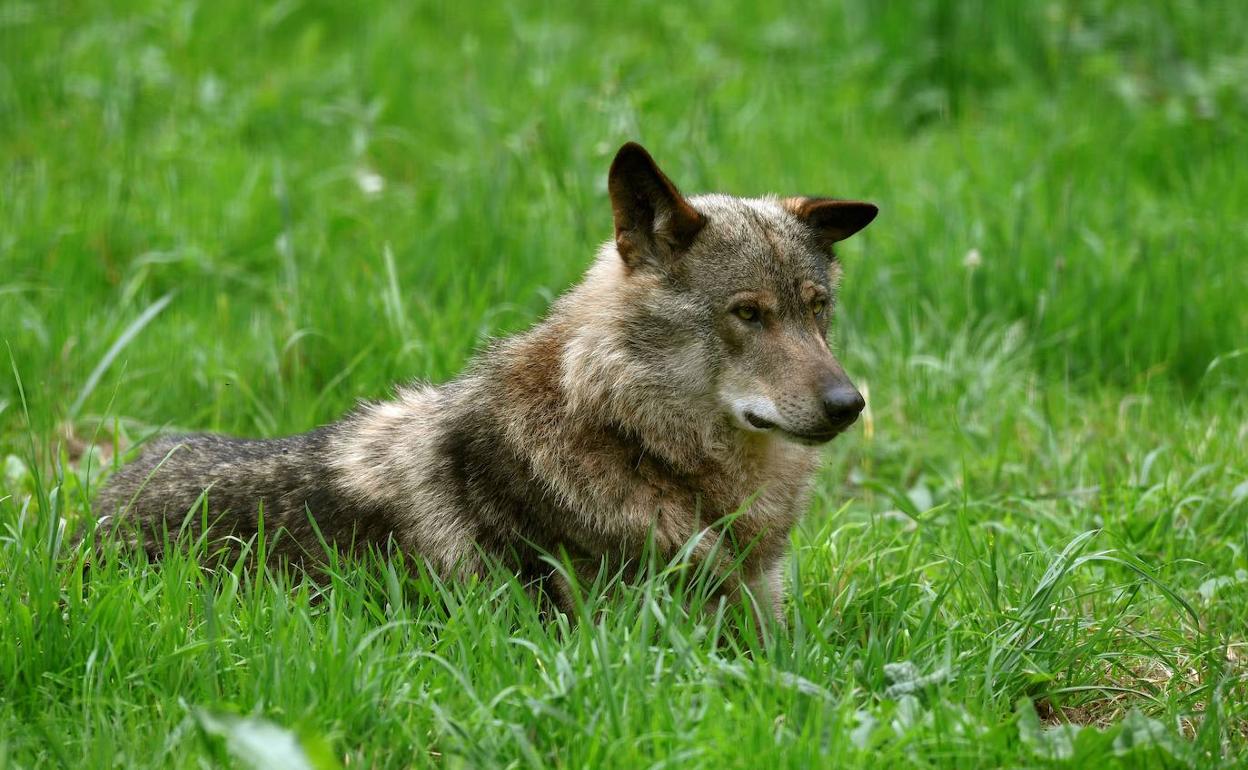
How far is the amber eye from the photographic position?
4.12m

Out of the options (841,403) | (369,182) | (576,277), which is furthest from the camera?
(369,182)

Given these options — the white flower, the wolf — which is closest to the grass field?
the white flower

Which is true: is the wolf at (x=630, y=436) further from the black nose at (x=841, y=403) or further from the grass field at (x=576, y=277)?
the grass field at (x=576, y=277)

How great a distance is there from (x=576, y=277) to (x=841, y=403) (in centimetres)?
258

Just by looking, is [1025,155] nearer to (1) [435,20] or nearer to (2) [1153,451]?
(2) [1153,451]

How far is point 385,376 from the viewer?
566cm

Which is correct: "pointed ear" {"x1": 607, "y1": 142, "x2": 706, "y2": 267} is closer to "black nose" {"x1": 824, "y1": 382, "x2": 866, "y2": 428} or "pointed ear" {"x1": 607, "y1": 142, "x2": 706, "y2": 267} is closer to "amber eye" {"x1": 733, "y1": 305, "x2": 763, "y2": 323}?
"amber eye" {"x1": 733, "y1": 305, "x2": 763, "y2": 323}

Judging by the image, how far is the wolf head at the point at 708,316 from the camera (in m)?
4.04

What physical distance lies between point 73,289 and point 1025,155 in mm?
4898

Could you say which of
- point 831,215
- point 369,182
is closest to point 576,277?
point 369,182

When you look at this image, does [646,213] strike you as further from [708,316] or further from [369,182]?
[369,182]

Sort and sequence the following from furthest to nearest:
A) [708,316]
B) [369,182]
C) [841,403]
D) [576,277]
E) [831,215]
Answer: [369,182] < [576,277] < [831,215] < [708,316] < [841,403]

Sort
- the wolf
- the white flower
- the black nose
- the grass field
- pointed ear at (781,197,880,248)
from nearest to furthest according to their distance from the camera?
the grass field < the black nose < the wolf < pointed ear at (781,197,880,248) < the white flower

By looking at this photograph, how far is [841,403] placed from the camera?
3930 millimetres
